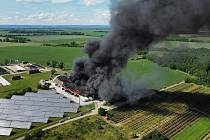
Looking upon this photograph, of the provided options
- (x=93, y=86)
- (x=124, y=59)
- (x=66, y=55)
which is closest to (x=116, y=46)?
(x=124, y=59)

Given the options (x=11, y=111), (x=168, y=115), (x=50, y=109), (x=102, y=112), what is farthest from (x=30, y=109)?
(x=168, y=115)

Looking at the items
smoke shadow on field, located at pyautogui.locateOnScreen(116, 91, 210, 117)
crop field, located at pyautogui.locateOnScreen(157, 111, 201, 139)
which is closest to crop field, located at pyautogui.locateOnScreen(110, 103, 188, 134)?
smoke shadow on field, located at pyautogui.locateOnScreen(116, 91, 210, 117)

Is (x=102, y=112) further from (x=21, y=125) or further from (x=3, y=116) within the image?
(x=3, y=116)

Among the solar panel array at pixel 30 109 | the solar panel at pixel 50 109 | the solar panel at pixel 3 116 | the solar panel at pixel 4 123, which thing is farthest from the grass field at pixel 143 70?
the solar panel at pixel 4 123

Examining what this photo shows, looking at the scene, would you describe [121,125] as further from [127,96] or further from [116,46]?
[116,46]

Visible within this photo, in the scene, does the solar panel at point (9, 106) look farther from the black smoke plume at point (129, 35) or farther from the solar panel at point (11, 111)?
the black smoke plume at point (129, 35)

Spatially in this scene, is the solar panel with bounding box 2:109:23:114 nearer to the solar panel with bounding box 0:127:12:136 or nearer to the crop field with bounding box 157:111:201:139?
the solar panel with bounding box 0:127:12:136
